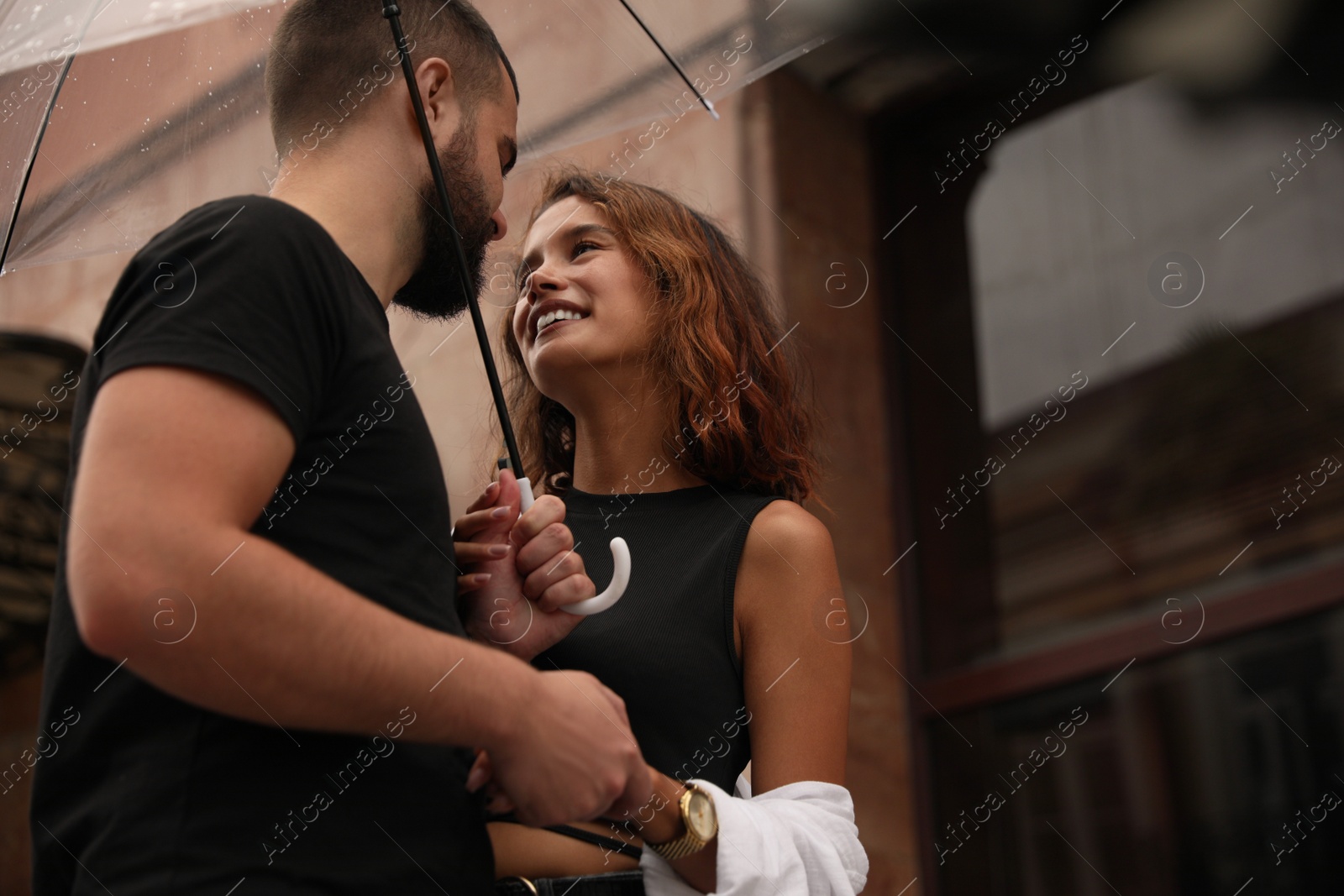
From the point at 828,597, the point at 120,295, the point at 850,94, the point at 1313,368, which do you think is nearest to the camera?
the point at 120,295

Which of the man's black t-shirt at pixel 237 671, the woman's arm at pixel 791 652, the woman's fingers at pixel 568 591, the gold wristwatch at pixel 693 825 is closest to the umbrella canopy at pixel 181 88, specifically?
the man's black t-shirt at pixel 237 671

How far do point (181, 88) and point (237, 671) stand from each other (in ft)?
3.82

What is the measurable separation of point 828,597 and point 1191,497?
228cm

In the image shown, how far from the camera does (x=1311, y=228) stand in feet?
12.1

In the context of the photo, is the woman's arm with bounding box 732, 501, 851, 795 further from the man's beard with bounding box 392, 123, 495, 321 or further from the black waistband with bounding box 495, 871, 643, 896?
the man's beard with bounding box 392, 123, 495, 321

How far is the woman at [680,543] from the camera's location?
159 cm

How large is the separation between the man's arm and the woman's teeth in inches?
42.8

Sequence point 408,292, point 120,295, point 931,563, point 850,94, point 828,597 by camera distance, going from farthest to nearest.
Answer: point 850,94
point 931,563
point 828,597
point 408,292
point 120,295

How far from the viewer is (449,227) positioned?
1.57 metres

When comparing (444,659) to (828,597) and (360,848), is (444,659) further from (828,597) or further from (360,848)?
(828,597)

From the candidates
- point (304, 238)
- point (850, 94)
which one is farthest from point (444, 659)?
point (850, 94)

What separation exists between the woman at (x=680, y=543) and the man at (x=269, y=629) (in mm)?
157

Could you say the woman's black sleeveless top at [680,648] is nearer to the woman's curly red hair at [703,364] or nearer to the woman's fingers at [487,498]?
the woman's curly red hair at [703,364]

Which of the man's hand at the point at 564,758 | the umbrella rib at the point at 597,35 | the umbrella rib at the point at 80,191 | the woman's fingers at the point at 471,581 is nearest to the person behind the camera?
the man's hand at the point at 564,758
